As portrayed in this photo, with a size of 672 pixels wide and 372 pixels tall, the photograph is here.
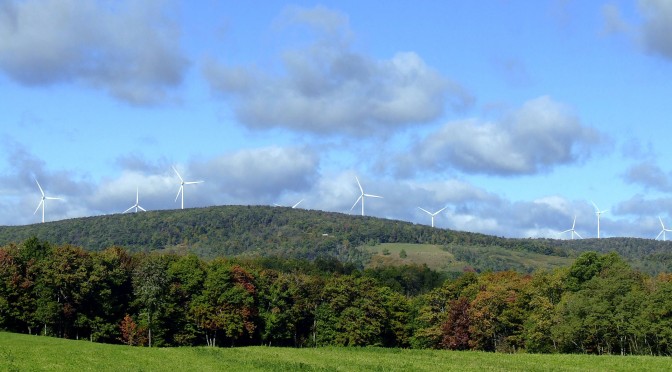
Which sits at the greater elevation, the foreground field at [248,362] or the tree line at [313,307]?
the tree line at [313,307]

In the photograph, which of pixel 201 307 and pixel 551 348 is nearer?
pixel 551 348

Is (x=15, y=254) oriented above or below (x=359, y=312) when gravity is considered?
above

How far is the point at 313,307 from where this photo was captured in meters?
140

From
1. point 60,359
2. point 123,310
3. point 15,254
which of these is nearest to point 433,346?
point 123,310

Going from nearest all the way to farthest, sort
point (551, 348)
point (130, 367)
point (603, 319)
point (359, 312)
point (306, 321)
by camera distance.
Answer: point (130, 367) → point (603, 319) → point (551, 348) → point (359, 312) → point (306, 321)

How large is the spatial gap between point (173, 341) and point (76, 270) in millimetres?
16759

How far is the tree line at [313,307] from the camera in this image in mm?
105688

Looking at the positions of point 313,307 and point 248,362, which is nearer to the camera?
point 248,362

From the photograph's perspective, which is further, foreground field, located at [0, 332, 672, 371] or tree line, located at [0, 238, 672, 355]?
tree line, located at [0, 238, 672, 355]

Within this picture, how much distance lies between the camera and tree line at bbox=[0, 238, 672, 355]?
105688 mm

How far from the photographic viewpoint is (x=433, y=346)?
4943 inches

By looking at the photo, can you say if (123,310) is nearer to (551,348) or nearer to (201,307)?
(201,307)

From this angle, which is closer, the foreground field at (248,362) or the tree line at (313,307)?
the foreground field at (248,362)

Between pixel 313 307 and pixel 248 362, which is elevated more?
pixel 313 307
